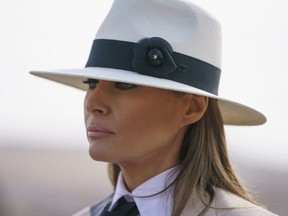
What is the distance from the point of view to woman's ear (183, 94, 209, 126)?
7.06 feet

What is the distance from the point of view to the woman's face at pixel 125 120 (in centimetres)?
199

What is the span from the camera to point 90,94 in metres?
2.07

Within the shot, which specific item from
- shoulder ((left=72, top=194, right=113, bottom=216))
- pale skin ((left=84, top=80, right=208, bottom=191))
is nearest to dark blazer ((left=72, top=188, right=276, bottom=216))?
pale skin ((left=84, top=80, right=208, bottom=191))

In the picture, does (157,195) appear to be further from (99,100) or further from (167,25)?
(167,25)

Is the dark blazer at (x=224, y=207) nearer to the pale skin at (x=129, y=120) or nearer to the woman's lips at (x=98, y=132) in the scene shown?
the pale skin at (x=129, y=120)

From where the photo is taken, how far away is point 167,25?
2.06 metres

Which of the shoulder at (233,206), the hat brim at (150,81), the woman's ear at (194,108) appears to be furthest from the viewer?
the woman's ear at (194,108)

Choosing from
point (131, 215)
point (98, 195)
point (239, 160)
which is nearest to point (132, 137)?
point (131, 215)

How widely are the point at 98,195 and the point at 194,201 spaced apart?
3.63 meters

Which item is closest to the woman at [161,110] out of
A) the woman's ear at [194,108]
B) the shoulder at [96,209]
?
the woman's ear at [194,108]

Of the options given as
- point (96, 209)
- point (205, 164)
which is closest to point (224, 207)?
point (205, 164)

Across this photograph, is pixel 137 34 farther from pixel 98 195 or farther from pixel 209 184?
pixel 98 195

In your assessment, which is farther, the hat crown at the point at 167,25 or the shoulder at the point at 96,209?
the shoulder at the point at 96,209

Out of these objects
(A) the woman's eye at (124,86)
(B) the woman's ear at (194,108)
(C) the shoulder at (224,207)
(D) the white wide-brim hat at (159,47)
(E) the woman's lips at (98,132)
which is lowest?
(C) the shoulder at (224,207)
